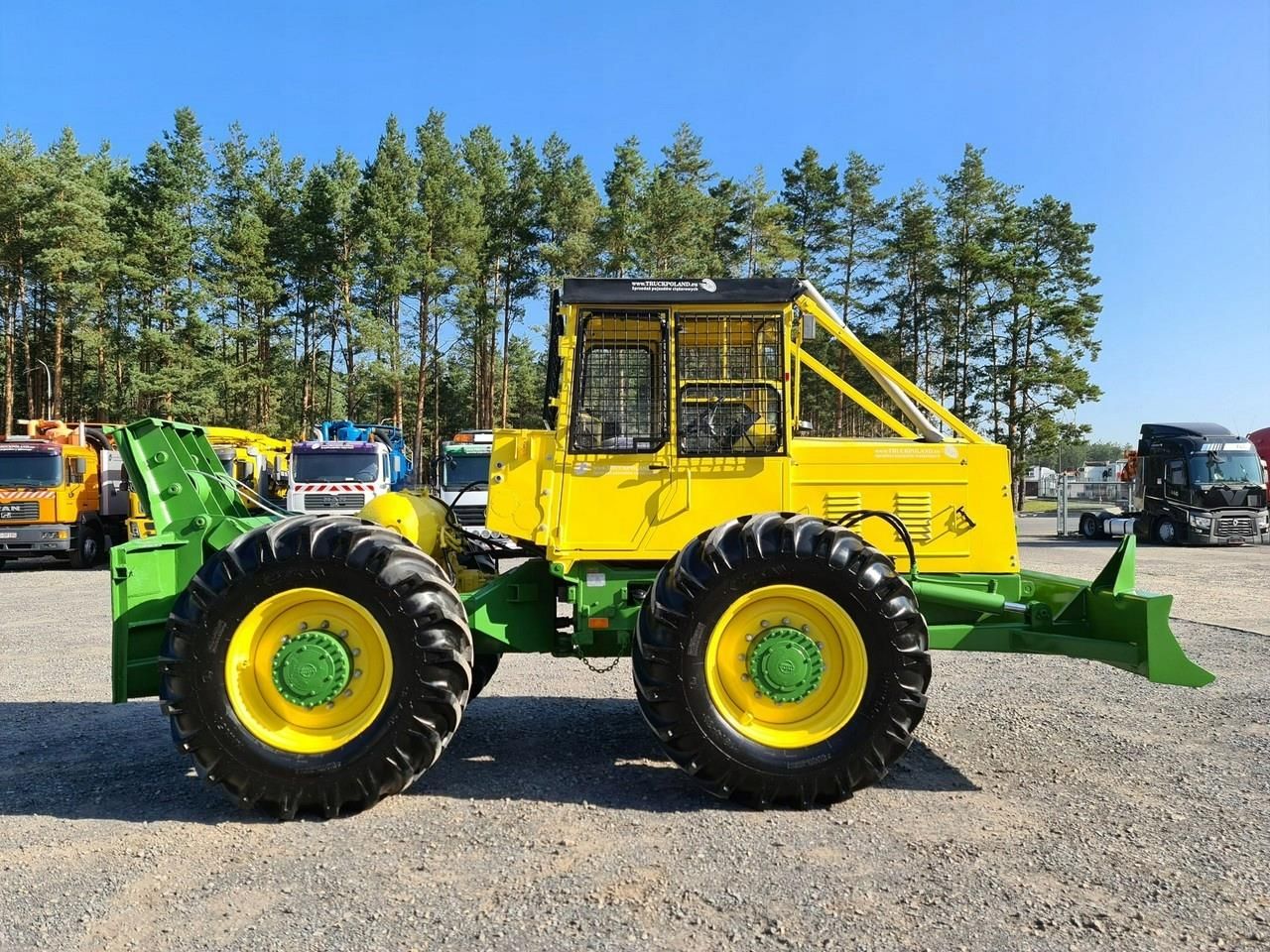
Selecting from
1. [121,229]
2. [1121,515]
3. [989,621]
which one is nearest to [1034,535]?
[1121,515]

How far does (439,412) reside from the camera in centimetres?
5075

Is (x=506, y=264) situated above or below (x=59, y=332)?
above

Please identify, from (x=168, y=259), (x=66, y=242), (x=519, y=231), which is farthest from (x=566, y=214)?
(x=66, y=242)

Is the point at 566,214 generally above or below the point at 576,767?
above

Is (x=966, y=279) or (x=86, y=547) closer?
(x=86, y=547)

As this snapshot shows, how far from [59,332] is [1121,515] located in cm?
4079

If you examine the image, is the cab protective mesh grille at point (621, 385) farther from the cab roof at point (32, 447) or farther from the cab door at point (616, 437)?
the cab roof at point (32, 447)

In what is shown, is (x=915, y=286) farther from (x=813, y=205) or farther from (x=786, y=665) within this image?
(x=786, y=665)

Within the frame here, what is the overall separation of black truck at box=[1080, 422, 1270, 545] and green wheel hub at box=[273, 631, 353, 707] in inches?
917

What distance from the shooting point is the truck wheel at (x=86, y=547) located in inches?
678

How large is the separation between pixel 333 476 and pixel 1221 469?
22.1 metres

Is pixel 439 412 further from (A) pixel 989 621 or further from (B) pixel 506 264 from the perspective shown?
(A) pixel 989 621

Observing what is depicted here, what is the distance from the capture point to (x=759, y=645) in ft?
14.6

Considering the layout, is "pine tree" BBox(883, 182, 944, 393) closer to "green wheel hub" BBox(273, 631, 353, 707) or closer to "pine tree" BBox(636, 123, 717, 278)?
"pine tree" BBox(636, 123, 717, 278)
